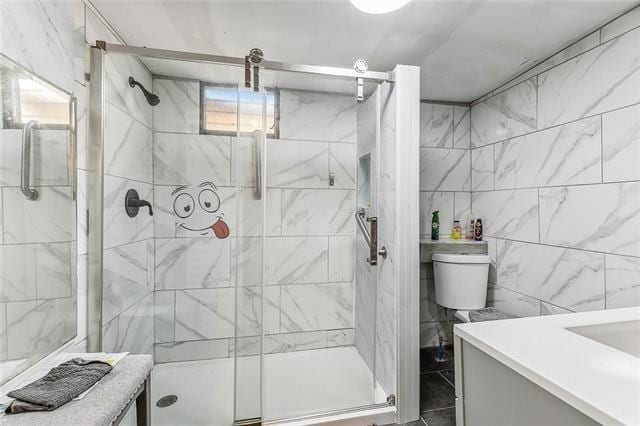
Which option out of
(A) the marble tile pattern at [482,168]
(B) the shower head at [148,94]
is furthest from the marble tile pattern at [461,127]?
(B) the shower head at [148,94]

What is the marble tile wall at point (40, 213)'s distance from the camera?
0.89 m

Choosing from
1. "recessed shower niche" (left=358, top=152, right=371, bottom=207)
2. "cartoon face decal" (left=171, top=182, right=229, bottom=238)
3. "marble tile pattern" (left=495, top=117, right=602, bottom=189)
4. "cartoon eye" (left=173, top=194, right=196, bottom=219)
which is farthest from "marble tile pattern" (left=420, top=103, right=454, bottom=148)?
"cartoon eye" (left=173, top=194, right=196, bottom=219)

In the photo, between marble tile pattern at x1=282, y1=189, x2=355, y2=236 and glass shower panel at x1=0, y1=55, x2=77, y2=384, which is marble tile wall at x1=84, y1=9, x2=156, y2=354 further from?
marble tile pattern at x1=282, y1=189, x2=355, y2=236

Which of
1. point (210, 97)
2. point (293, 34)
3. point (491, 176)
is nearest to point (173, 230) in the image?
point (210, 97)

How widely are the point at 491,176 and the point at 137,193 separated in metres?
2.51

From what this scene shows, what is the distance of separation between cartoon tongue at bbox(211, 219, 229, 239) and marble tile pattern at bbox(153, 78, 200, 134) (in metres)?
0.56

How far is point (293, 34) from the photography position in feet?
5.13

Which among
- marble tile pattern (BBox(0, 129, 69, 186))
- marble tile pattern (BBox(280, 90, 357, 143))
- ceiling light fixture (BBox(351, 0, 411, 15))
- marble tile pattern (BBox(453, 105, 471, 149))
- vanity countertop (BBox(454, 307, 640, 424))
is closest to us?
vanity countertop (BBox(454, 307, 640, 424))

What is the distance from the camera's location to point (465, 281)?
209 centimetres

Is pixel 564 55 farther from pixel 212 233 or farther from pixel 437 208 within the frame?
pixel 212 233

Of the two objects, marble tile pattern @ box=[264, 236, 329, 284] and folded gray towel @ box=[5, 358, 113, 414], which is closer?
folded gray towel @ box=[5, 358, 113, 414]

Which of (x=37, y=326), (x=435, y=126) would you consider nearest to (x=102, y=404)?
(x=37, y=326)

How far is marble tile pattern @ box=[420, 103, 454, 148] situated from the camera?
8.14 feet

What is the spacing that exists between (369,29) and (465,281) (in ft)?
5.84
